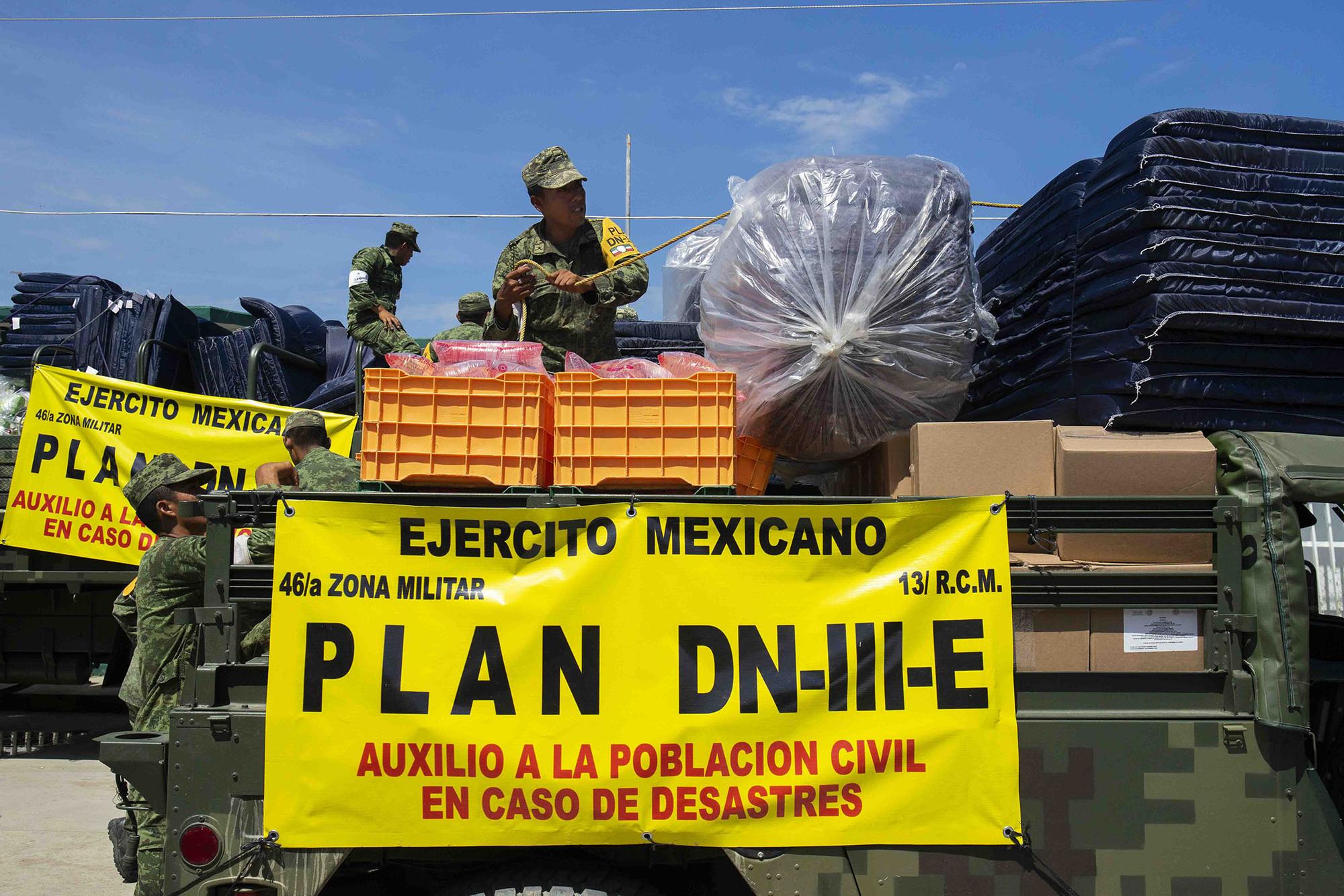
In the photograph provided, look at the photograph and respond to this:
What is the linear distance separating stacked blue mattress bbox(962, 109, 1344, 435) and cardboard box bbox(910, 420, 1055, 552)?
51 cm

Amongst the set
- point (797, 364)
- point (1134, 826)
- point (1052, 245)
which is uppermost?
point (1052, 245)

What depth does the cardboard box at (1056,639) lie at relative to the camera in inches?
116

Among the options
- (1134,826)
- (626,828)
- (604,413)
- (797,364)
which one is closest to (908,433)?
(797,364)

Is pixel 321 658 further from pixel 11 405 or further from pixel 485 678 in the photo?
pixel 11 405

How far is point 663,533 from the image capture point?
9.54 feet

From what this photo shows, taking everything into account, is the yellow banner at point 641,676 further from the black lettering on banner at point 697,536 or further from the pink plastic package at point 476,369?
the pink plastic package at point 476,369

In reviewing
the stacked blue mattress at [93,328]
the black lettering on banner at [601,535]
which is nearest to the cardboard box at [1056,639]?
the black lettering on banner at [601,535]

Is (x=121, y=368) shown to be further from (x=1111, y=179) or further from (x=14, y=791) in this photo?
(x=1111, y=179)

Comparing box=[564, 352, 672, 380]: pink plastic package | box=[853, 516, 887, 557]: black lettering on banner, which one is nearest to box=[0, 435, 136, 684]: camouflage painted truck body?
box=[564, 352, 672, 380]: pink plastic package

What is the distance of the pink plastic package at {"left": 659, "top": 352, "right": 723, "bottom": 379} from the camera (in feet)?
11.5

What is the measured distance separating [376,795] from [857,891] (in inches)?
51.5

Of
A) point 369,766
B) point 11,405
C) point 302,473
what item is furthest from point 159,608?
point 11,405

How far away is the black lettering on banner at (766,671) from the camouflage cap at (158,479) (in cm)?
253

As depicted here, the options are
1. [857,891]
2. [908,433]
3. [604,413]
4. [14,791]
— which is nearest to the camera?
[857,891]
